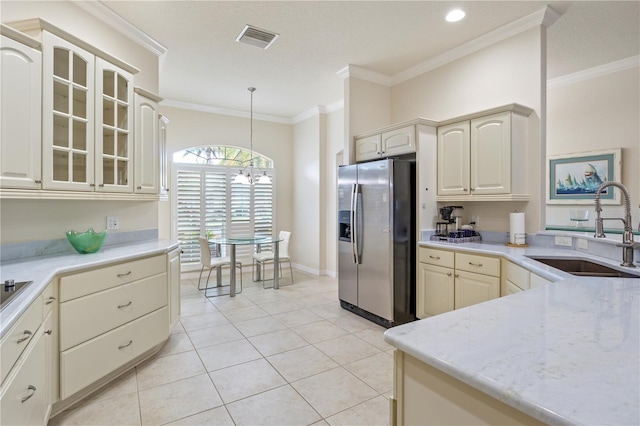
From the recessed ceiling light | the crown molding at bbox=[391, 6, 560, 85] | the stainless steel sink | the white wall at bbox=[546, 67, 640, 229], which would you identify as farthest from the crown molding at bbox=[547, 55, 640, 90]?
the stainless steel sink

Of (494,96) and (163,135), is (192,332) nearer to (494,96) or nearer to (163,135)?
(163,135)

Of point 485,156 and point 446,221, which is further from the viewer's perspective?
point 446,221

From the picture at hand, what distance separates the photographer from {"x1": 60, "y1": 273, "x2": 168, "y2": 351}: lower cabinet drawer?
2.00m

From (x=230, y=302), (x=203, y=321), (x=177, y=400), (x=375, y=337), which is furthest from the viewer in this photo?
(x=230, y=302)

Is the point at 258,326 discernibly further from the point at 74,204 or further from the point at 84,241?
the point at 74,204

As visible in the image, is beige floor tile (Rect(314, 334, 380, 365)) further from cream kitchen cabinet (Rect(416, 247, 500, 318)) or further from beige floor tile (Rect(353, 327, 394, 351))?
cream kitchen cabinet (Rect(416, 247, 500, 318))

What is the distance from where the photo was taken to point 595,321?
3.56 feet

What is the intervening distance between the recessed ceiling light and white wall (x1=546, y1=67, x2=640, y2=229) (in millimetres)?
2147

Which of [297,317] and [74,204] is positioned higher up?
[74,204]

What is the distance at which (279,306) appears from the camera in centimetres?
418

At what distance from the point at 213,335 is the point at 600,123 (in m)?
4.91

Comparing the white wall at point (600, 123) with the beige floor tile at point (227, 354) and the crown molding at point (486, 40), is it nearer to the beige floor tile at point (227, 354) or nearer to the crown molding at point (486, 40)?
the crown molding at point (486, 40)

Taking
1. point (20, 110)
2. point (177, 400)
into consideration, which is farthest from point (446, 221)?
point (20, 110)

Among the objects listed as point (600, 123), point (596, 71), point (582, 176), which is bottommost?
point (582, 176)
